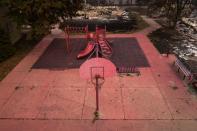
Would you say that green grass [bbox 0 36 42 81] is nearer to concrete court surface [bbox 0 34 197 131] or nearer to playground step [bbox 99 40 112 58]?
concrete court surface [bbox 0 34 197 131]

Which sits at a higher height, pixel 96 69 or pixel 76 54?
pixel 96 69

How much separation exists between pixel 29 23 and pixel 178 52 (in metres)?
10.8

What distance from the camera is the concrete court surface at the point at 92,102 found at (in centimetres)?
1009

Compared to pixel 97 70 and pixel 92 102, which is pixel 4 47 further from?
pixel 97 70

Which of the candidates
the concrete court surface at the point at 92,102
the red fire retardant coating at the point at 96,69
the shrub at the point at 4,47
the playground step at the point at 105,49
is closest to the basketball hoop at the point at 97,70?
the red fire retardant coating at the point at 96,69

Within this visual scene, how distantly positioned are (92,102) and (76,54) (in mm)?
6462

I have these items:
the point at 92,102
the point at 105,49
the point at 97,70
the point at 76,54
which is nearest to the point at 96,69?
the point at 97,70

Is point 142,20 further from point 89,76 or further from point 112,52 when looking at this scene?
point 89,76

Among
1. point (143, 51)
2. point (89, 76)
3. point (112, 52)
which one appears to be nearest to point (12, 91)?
point (89, 76)

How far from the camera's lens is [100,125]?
1000cm

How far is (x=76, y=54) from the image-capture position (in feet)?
57.2

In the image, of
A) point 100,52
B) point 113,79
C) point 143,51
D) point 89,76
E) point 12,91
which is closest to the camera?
point 89,76

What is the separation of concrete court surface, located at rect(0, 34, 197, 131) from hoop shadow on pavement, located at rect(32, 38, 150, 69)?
0.91 metres

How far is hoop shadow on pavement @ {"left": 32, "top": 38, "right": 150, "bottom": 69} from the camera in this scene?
51.6 ft
